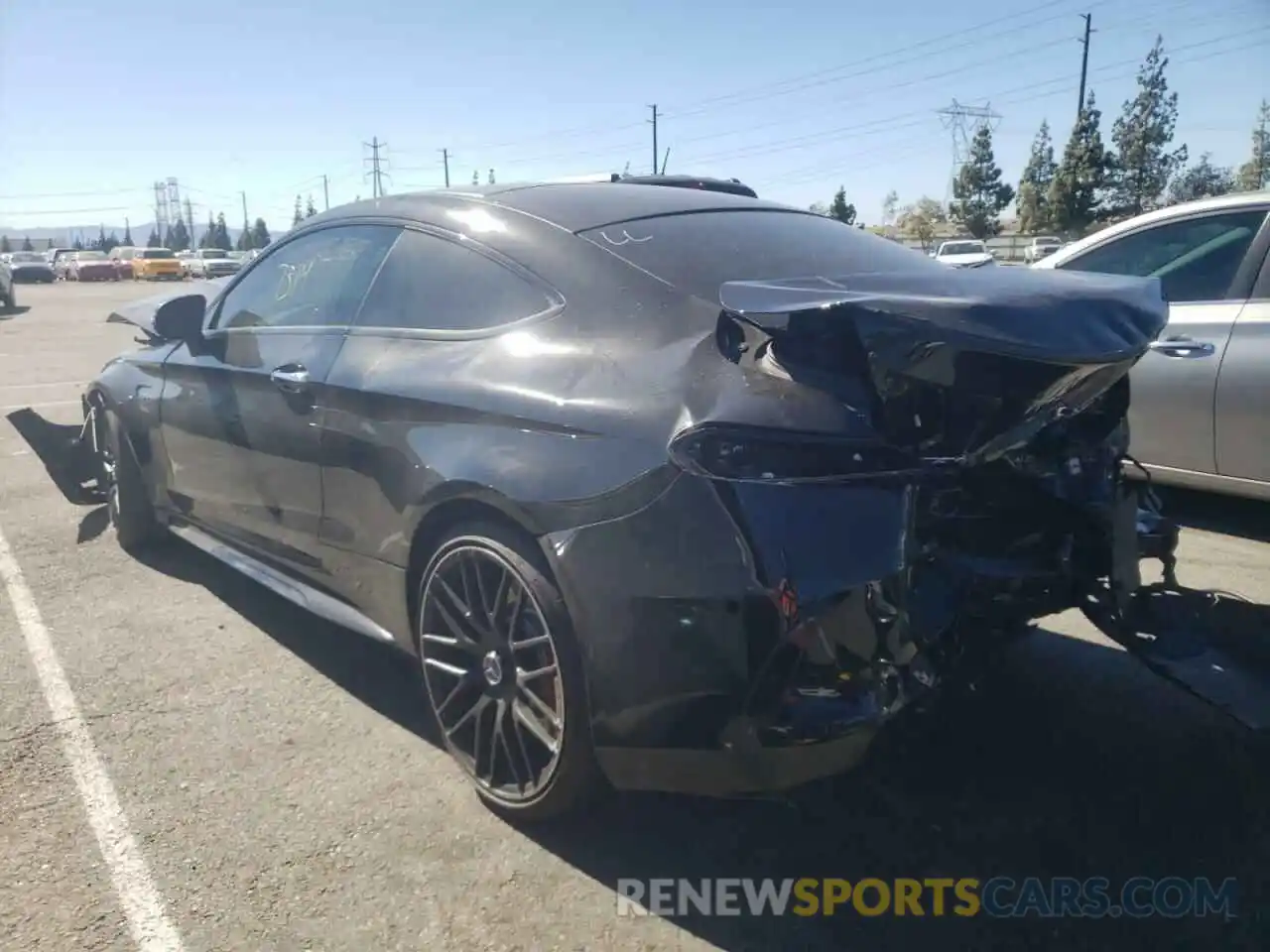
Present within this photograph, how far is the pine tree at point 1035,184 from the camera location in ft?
148

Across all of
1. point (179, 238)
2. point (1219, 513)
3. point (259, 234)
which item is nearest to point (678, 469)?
point (1219, 513)

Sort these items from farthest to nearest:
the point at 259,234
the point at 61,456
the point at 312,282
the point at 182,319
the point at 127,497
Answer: the point at 259,234, the point at 61,456, the point at 127,497, the point at 182,319, the point at 312,282

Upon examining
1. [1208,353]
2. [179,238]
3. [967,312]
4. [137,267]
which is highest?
[179,238]

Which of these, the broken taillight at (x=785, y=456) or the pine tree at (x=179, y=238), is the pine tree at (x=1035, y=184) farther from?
the pine tree at (x=179, y=238)

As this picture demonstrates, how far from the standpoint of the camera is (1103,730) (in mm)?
3135

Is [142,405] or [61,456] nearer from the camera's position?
[142,405]

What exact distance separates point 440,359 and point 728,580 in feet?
4.01

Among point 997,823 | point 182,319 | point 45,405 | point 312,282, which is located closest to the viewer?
point 997,823

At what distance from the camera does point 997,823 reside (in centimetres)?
267

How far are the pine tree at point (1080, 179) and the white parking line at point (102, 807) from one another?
42797mm

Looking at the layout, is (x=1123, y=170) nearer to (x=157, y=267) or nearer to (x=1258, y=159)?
(x=1258, y=159)

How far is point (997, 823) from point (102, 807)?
239 centimetres

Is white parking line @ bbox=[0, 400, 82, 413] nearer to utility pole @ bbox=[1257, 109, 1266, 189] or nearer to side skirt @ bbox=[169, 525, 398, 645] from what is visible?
side skirt @ bbox=[169, 525, 398, 645]

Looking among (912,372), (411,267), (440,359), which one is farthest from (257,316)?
(912,372)
